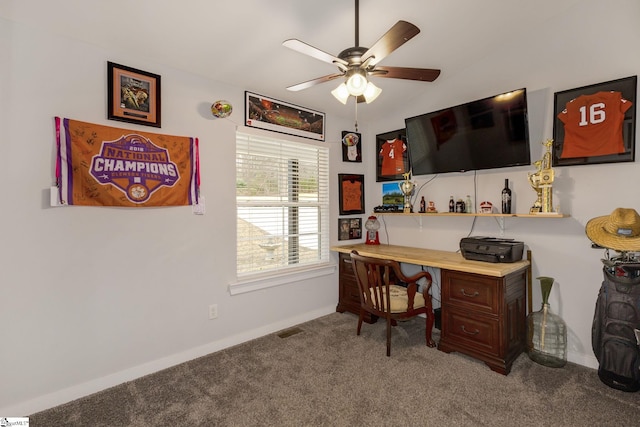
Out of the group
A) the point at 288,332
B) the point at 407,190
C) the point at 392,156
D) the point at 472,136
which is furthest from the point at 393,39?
the point at 288,332

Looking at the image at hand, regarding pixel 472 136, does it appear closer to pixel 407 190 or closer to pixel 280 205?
pixel 407 190

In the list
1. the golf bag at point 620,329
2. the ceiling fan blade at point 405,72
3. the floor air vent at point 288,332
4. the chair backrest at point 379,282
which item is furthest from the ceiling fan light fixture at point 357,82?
the floor air vent at point 288,332

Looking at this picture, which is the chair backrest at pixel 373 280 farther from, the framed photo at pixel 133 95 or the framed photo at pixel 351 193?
the framed photo at pixel 133 95

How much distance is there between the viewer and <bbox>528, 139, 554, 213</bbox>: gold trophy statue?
7.98 feet

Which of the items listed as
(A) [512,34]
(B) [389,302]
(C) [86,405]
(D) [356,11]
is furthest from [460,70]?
(C) [86,405]

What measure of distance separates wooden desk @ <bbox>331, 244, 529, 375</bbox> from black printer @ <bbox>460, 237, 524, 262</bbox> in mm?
55

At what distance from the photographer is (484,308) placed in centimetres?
242

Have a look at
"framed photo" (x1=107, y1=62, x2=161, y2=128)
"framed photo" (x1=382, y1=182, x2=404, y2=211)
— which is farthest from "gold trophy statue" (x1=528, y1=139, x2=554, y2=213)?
"framed photo" (x1=107, y1=62, x2=161, y2=128)

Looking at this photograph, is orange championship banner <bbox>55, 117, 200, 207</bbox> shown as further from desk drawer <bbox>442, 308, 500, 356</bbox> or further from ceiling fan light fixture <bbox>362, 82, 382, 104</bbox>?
desk drawer <bbox>442, 308, 500, 356</bbox>

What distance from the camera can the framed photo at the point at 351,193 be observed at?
3.79 m

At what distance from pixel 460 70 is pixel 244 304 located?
3.25 meters

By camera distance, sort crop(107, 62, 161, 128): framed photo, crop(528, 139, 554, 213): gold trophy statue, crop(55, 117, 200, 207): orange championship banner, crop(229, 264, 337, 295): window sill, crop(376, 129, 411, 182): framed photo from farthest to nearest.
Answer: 1. crop(376, 129, 411, 182): framed photo
2. crop(229, 264, 337, 295): window sill
3. crop(528, 139, 554, 213): gold trophy statue
4. crop(107, 62, 161, 128): framed photo
5. crop(55, 117, 200, 207): orange championship banner

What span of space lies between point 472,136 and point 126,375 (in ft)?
11.6

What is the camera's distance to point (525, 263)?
102 inches
